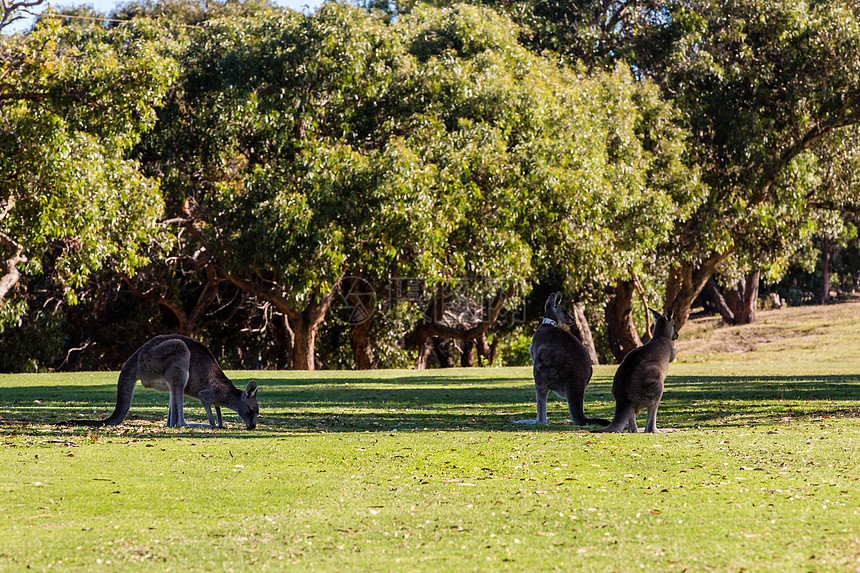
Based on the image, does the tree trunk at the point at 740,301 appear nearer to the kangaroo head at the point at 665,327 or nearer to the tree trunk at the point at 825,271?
the tree trunk at the point at 825,271

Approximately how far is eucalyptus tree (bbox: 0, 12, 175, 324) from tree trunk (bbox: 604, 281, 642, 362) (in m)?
17.7

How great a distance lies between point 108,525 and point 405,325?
25.3 m

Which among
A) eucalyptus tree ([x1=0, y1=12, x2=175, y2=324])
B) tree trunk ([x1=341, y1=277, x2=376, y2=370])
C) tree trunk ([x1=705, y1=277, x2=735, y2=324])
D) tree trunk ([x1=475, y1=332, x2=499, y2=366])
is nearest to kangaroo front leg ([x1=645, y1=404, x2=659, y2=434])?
eucalyptus tree ([x1=0, y1=12, x2=175, y2=324])

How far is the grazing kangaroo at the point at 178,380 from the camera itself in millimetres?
11594

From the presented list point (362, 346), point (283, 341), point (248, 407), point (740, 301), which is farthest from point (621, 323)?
point (248, 407)

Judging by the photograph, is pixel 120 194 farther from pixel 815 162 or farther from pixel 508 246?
pixel 815 162

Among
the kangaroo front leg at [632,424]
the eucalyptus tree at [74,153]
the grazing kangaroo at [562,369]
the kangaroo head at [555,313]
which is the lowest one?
the kangaroo front leg at [632,424]

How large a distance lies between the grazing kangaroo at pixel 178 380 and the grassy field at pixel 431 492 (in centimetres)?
30

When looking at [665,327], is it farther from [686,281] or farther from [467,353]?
[467,353]

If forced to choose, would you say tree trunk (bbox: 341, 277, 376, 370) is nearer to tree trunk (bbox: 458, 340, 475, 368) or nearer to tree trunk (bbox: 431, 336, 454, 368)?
tree trunk (bbox: 458, 340, 475, 368)

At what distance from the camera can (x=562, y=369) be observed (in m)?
12.1

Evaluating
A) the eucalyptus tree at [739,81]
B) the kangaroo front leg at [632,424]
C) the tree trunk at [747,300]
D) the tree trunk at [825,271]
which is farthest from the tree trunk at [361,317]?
the tree trunk at [825,271]

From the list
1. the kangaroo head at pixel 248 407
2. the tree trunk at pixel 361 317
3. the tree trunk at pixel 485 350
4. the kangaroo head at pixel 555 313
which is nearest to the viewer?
the kangaroo head at pixel 248 407

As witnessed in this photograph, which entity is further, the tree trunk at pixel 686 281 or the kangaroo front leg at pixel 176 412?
the tree trunk at pixel 686 281
